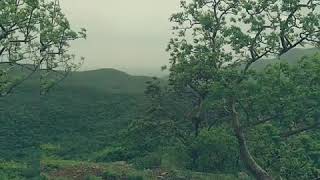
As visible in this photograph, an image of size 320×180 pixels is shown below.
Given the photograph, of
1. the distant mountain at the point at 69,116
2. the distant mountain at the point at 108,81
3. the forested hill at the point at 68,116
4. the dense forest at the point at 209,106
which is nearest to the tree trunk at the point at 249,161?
the dense forest at the point at 209,106

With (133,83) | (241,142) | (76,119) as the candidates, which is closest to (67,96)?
(76,119)

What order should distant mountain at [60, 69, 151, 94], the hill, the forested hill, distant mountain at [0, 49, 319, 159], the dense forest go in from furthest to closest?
1. distant mountain at [60, 69, 151, 94]
2. the forested hill
3. distant mountain at [0, 49, 319, 159]
4. the hill
5. the dense forest

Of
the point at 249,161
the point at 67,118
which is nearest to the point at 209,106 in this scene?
the point at 249,161

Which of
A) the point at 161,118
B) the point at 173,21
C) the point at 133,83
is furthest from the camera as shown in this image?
the point at 133,83

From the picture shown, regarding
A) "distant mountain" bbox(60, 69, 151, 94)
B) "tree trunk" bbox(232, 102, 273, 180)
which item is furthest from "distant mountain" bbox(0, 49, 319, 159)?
"tree trunk" bbox(232, 102, 273, 180)

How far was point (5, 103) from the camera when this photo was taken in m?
59.6

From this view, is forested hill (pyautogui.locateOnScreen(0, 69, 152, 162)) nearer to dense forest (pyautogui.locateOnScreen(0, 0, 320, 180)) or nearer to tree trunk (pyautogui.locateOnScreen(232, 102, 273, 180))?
dense forest (pyautogui.locateOnScreen(0, 0, 320, 180))

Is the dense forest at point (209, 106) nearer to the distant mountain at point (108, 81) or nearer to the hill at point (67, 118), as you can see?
the hill at point (67, 118)

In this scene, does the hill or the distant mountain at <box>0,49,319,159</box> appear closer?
the hill

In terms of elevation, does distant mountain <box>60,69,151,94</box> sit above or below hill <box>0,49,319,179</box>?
above

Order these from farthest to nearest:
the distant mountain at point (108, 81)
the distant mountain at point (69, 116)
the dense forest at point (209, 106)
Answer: the distant mountain at point (108, 81) → the distant mountain at point (69, 116) → the dense forest at point (209, 106)

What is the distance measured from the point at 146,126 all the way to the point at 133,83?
42579mm

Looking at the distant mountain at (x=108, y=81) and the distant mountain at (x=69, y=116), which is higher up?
the distant mountain at (x=108, y=81)

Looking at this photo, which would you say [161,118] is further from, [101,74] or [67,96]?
[101,74]
